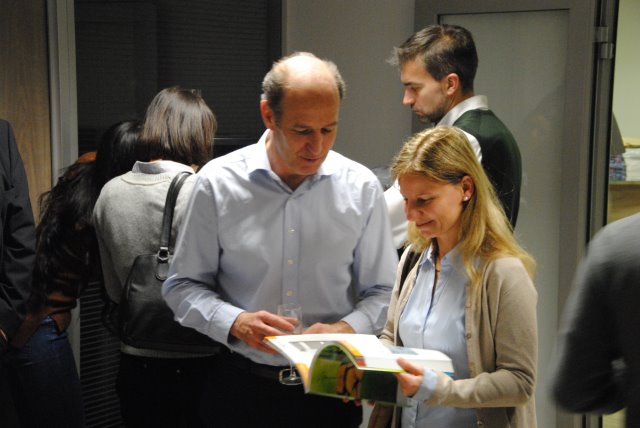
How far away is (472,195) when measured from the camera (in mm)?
2209

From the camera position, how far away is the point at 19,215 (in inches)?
119

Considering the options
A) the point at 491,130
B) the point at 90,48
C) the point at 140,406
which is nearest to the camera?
the point at 140,406

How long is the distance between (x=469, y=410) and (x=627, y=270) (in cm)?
91

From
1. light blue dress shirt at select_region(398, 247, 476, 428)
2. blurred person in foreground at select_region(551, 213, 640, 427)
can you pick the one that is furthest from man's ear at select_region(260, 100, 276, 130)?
blurred person in foreground at select_region(551, 213, 640, 427)

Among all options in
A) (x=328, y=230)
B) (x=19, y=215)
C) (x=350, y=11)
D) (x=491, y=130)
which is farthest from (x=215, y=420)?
(x=350, y=11)

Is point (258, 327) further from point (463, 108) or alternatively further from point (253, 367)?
point (463, 108)

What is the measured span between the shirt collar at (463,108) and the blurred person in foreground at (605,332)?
1804mm

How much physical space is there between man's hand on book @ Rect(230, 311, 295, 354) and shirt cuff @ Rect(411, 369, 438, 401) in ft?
1.40

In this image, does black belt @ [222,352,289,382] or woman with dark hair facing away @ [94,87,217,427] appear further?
woman with dark hair facing away @ [94,87,217,427]

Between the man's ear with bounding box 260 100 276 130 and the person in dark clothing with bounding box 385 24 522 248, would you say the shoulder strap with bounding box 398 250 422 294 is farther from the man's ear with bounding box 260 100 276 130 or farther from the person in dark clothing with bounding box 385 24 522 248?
the person in dark clothing with bounding box 385 24 522 248

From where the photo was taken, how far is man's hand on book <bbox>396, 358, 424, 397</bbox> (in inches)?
75.6

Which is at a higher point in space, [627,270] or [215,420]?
[627,270]

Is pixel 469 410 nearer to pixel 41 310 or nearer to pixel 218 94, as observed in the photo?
pixel 41 310

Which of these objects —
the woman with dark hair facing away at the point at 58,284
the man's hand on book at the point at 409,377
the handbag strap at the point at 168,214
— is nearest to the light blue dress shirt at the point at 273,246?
the handbag strap at the point at 168,214
